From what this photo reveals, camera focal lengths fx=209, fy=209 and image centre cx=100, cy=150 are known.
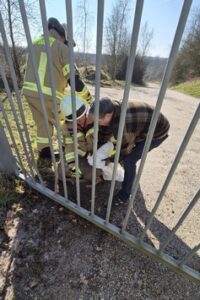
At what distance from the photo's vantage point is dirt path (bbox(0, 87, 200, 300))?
5.03 feet

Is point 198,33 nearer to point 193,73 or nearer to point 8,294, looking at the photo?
point 193,73

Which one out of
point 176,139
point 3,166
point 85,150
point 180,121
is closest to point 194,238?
point 85,150

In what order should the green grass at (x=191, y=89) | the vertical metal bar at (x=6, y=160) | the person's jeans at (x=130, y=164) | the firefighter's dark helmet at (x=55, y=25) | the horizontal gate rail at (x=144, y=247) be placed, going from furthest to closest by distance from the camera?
1. the green grass at (x=191, y=89)
2. the firefighter's dark helmet at (x=55, y=25)
3. the vertical metal bar at (x=6, y=160)
4. the person's jeans at (x=130, y=164)
5. the horizontal gate rail at (x=144, y=247)

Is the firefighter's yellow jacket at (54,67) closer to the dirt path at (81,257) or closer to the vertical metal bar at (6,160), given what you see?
the vertical metal bar at (6,160)

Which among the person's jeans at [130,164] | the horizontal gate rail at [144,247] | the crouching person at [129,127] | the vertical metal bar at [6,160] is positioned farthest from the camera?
the vertical metal bar at [6,160]

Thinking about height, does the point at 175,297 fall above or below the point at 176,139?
above

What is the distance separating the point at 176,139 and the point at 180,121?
1678 mm

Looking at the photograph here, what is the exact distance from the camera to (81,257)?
1.73m

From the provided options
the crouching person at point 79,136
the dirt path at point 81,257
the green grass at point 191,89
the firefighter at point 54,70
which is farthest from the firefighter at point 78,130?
the green grass at point 191,89

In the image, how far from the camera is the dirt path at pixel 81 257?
60.3 inches

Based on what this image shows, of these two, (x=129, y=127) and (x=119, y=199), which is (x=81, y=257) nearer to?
(x=119, y=199)

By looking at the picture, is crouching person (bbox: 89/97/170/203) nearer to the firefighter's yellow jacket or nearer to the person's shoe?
the person's shoe

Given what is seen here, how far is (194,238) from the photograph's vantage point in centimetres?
201

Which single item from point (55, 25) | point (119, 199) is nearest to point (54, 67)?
point (55, 25)
